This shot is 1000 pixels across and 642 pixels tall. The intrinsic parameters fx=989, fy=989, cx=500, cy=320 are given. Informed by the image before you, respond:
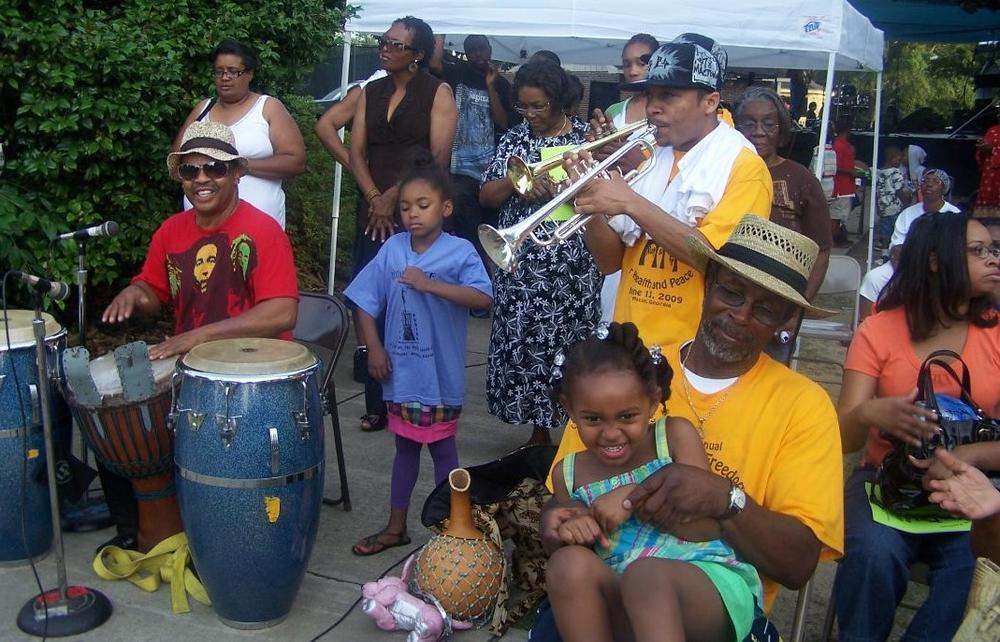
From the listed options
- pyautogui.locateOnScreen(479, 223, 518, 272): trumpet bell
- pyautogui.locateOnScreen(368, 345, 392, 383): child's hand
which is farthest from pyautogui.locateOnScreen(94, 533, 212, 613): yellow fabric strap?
pyautogui.locateOnScreen(479, 223, 518, 272): trumpet bell

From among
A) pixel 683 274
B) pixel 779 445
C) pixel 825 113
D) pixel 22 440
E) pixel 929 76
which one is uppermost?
pixel 929 76

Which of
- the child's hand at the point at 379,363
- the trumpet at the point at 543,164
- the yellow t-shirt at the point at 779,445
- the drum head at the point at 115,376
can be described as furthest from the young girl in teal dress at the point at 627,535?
the drum head at the point at 115,376

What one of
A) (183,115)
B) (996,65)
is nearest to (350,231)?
(183,115)

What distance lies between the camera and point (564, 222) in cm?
337

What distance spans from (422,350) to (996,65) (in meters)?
18.3

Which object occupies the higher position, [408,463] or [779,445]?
[779,445]

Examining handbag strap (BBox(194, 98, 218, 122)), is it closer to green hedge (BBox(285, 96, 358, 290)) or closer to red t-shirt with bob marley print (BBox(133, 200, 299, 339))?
red t-shirt with bob marley print (BBox(133, 200, 299, 339))

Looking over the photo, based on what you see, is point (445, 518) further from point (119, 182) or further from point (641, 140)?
point (119, 182)

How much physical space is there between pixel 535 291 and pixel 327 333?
3.38 feet

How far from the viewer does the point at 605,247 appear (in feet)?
10.8

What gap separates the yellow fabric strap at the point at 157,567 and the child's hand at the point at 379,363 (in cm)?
93

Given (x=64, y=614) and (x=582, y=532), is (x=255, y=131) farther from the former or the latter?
(x=582, y=532)

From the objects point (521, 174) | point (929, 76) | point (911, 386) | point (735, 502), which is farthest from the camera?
point (929, 76)

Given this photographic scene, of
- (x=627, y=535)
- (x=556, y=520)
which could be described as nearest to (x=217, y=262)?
(x=556, y=520)
